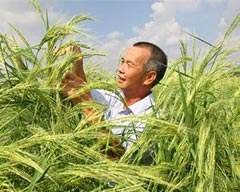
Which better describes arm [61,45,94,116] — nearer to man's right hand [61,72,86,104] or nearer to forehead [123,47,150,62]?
man's right hand [61,72,86,104]

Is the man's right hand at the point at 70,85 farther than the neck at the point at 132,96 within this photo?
No

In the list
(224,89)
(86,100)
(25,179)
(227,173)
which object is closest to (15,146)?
(25,179)

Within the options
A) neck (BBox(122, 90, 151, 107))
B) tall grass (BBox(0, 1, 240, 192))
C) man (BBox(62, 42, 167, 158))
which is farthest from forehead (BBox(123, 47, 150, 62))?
tall grass (BBox(0, 1, 240, 192))

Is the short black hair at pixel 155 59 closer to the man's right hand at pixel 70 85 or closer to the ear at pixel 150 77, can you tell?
the ear at pixel 150 77

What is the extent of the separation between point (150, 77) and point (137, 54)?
138 mm

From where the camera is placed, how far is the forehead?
7.71 feet

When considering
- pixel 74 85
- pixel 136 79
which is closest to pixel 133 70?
pixel 136 79

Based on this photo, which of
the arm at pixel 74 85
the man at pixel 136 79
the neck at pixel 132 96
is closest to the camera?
the arm at pixel 74 85

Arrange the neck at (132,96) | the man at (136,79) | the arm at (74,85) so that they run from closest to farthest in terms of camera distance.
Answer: the arm at (74,85)
the man at (136,79)
the neck at (132,96)

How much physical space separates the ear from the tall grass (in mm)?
355

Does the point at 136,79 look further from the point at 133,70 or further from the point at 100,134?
the point at 100,134

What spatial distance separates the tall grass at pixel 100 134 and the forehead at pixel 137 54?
0.37m

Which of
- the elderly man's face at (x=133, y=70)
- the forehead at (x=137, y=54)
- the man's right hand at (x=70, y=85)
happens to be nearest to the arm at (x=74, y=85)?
the man's right hand at (x=70, y=85)

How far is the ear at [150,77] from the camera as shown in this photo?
2.37m
